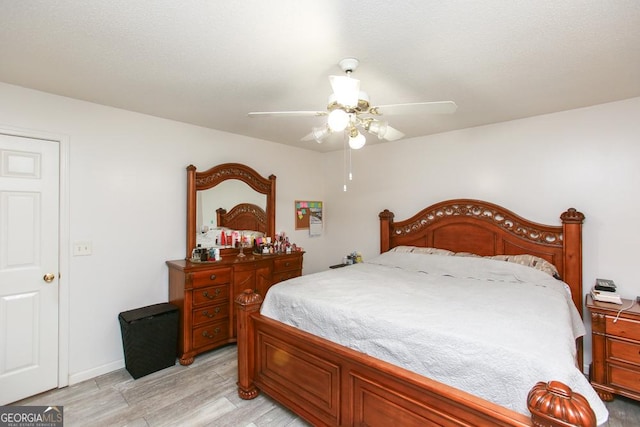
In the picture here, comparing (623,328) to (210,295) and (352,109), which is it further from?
(210,295)

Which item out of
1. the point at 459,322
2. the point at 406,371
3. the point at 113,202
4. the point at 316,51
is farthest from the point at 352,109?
the point at 113,202

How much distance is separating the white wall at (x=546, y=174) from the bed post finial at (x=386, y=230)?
0.14 metres

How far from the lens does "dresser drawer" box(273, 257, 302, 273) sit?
3754 mm

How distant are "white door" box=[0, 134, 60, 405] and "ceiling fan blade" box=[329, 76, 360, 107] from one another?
8.34 feet

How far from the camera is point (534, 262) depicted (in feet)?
9.36

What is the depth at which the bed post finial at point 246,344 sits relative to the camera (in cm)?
231

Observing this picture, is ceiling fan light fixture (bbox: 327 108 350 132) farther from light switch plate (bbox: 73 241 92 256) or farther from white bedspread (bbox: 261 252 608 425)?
light switch plate (bbox: 73 241 92 256)

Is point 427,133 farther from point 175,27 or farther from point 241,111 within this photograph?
point 175,27

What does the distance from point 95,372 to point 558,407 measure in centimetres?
346

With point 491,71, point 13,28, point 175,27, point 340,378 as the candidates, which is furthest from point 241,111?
point 340,378

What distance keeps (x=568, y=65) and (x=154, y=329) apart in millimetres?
3913

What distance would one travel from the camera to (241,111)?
297cm

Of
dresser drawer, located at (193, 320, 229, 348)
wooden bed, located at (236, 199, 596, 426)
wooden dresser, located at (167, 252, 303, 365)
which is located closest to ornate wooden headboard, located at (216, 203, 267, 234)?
wooden dresser, located at (167, 252, 303, 365)

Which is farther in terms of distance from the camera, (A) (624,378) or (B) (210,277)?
(B) (210,277)
